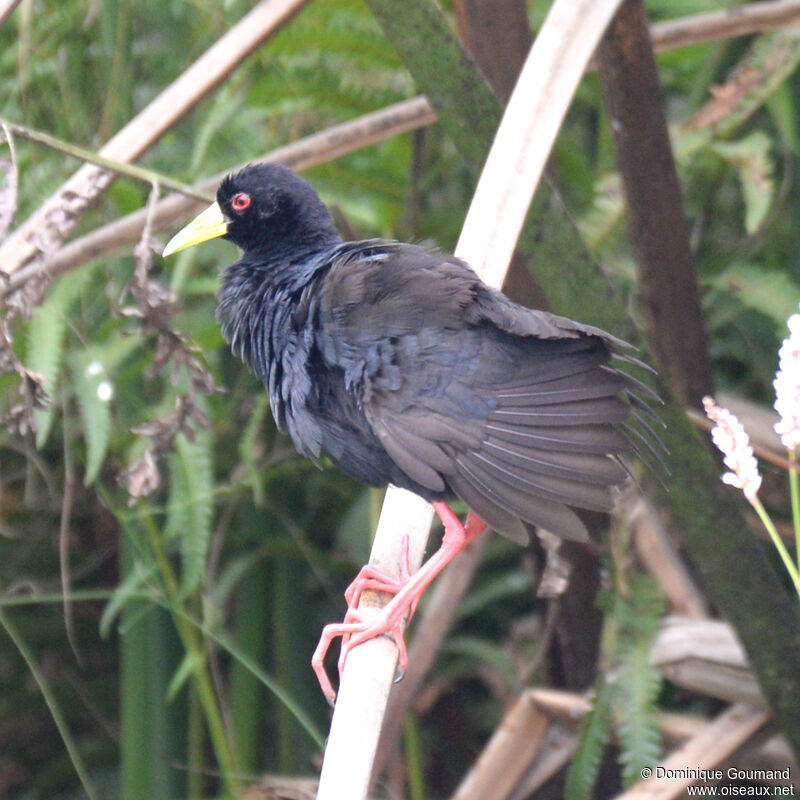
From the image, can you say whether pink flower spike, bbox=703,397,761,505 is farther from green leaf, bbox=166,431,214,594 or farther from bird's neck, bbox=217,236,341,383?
green leaf, bbox=166,431,214,594

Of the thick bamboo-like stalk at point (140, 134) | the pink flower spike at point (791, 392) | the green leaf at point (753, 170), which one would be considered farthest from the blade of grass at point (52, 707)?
the green leaf at point (753, 170)

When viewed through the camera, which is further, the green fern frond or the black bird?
the green fern frond

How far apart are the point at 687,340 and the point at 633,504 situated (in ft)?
1.58

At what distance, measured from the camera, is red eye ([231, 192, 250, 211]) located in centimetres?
252

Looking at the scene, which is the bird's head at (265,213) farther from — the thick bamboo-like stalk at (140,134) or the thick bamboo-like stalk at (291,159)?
the thick bamboo-like stalk at (140,134)

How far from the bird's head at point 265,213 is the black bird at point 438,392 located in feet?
0.81

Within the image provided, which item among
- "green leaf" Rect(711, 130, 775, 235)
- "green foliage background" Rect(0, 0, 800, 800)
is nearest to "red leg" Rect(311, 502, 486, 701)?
"green foliage background" Rect(0, 0, 800, 800)

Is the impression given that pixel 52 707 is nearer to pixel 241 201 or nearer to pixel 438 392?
pixel 438 392

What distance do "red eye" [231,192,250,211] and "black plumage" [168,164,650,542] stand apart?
0.31 m

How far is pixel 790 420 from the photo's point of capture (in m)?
1.29

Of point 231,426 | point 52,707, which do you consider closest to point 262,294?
point 52,707

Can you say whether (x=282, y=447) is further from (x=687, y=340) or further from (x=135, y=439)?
(x=687, y=340)

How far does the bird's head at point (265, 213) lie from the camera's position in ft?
8.25

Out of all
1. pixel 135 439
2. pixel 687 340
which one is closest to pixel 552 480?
pixel 687 340
